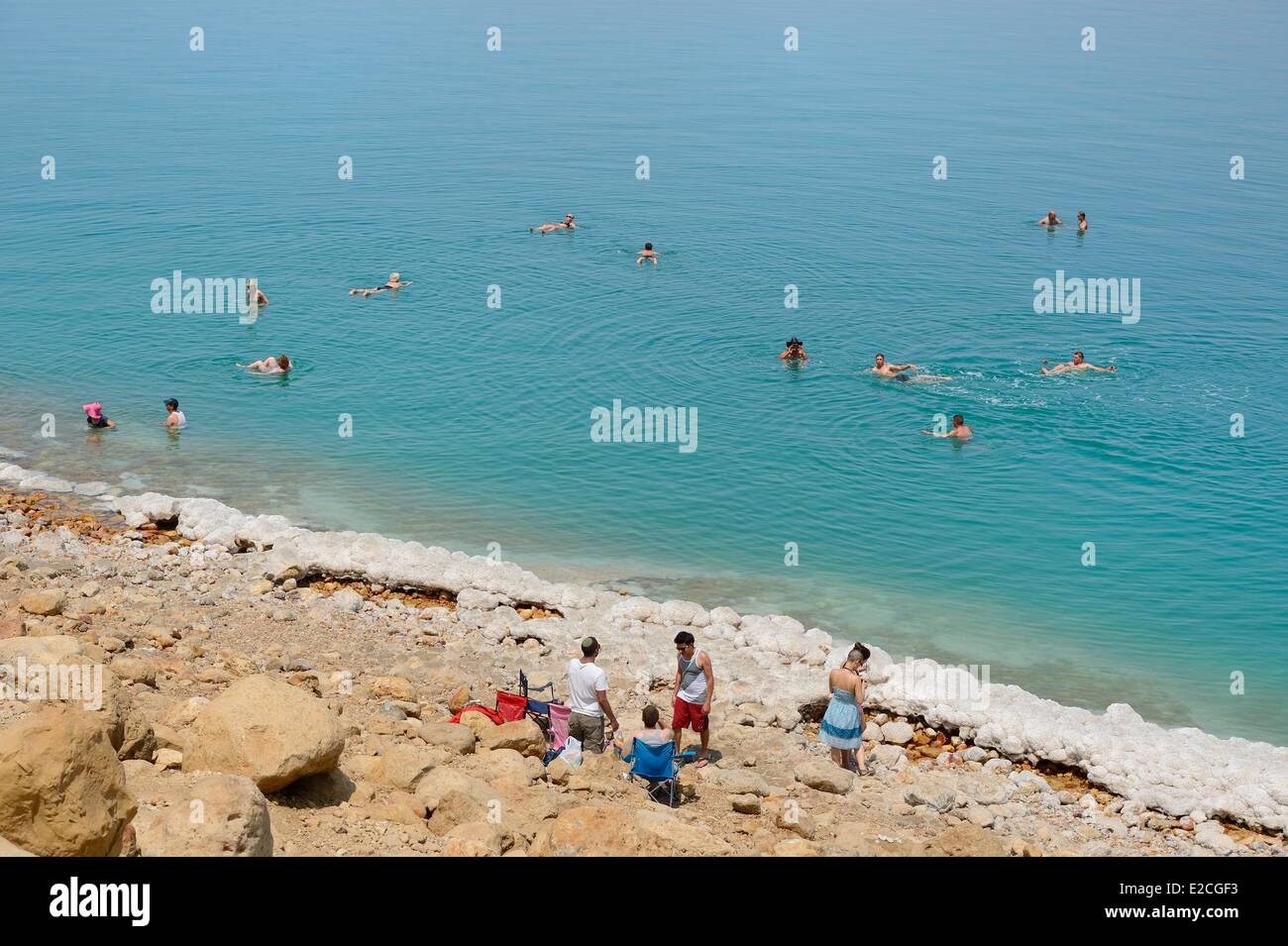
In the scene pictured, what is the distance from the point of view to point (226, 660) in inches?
621

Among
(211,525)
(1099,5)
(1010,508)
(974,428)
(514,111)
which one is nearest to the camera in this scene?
(211,525)

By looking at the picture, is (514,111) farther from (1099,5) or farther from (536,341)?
(1099,5)

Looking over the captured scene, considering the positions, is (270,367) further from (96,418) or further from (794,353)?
(794,353)

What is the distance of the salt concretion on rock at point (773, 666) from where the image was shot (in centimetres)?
1527

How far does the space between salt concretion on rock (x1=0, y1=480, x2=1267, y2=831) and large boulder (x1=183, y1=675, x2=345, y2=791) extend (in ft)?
23.7

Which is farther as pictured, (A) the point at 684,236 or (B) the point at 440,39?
(B) the point at 440,39

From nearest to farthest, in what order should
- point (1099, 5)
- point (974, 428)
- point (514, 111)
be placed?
point (974, 428), point (514, 111), point (1099, 5)

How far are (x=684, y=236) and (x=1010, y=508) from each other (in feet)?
71.4

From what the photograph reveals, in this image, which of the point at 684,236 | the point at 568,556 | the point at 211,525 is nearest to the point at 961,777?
the point at 568,556

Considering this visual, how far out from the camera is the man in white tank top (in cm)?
1452

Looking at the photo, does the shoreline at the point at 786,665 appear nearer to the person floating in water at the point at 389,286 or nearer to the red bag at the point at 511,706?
the red bag at the point at 511,706

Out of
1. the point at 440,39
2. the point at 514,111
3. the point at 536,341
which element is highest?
the point at 440,39

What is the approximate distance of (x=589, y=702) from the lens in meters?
14.1

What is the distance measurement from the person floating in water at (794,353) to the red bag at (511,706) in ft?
61.5
